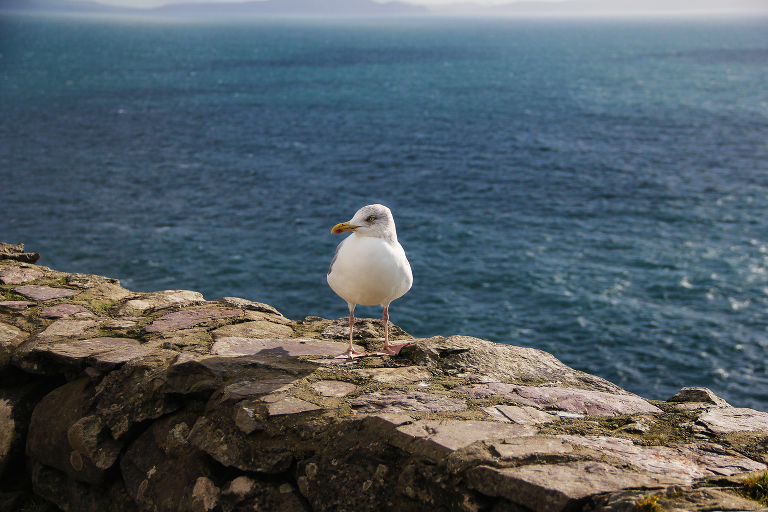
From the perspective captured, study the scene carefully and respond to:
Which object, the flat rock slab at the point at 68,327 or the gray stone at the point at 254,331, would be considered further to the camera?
the gray stone at the point at 254,331

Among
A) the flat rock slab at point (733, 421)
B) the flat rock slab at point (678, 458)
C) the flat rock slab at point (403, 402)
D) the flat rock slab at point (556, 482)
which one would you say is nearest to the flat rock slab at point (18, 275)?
the flat rock slab at point (403, 402)

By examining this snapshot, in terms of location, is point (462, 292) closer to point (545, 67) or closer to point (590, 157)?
point (590, 157)

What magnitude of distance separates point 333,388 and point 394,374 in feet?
3.35

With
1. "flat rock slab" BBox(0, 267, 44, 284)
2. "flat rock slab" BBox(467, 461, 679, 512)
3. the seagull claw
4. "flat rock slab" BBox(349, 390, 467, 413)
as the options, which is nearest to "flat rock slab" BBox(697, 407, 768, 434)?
"flat rock slab" BBox(467, 461, 679, 512)

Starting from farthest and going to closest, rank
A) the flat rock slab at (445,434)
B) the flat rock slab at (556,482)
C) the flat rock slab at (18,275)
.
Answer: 1. the flat rock slab at (18,275)
2. the flat rock slab at (445,434)
3. the flat rock slab at (556,482)

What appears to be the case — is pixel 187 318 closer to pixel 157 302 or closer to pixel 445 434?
pixel 157 302

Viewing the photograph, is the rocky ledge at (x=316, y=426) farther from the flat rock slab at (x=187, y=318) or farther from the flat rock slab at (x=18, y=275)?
the flat rock slab at (x=18, y=275)

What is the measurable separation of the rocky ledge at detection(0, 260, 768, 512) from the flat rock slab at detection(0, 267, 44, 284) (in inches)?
32.8

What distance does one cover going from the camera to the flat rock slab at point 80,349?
7.95m

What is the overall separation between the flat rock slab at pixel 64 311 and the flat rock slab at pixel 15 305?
0.29 m

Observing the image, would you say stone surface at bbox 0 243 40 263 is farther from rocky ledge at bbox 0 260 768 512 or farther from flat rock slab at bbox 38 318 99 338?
flat rock slab at bbox 38 318 99 338

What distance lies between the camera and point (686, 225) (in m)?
43.9

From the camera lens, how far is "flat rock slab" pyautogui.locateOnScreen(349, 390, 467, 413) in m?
6.84

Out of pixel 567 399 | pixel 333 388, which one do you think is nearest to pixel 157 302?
pixel 333 388
